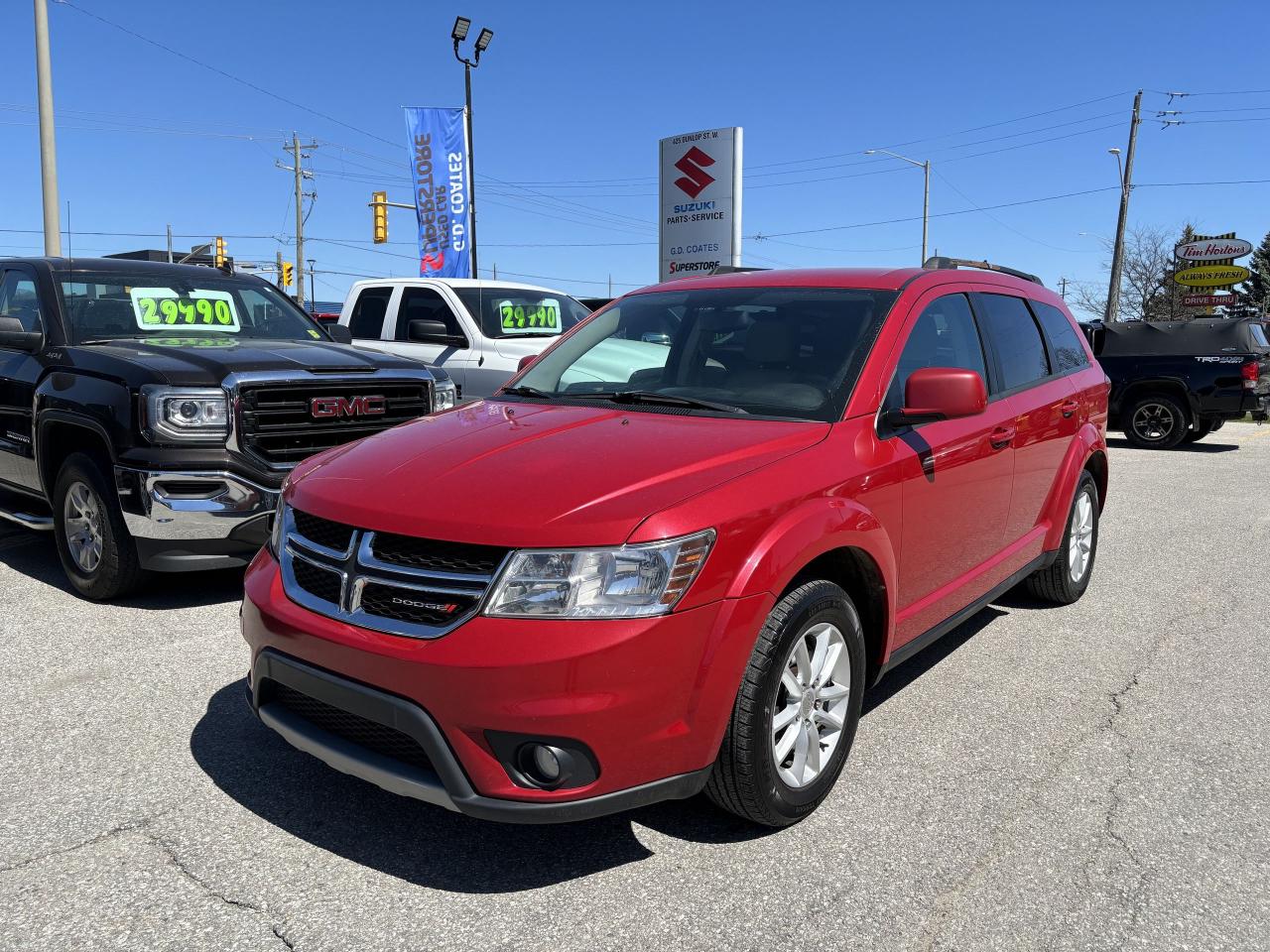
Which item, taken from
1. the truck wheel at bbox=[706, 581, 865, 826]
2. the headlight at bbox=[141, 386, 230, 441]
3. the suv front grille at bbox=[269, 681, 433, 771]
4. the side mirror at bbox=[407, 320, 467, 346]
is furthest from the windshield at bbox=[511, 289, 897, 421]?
the side mirror at bbox=[407, 320, 467, 346]

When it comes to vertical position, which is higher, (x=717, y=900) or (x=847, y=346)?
(x=847, y=346)

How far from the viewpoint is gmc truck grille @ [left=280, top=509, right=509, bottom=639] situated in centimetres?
259

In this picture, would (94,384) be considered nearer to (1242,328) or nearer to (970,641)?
(970,641)

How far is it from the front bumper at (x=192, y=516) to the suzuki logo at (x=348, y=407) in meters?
0.63

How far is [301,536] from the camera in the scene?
3047 mm

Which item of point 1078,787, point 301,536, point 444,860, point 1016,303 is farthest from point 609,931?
point 1016,303

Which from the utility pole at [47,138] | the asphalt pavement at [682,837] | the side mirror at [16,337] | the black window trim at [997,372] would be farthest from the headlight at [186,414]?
the utility pole at [47,138]

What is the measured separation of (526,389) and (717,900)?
219 centimetres

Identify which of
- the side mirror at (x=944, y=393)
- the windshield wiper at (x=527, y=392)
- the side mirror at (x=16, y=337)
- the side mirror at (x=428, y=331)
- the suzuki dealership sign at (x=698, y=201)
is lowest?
the windshield wiper at (x=527, y=392)

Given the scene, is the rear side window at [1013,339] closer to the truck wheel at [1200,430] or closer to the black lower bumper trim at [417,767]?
the black lower bumper trim at [417,767]

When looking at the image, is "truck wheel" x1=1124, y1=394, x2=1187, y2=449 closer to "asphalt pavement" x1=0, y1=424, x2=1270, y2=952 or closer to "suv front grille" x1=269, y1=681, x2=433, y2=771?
"asphalt pavement" x1=0, y1=424, x2=1270, y2=952

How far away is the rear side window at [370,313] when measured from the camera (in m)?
10.5

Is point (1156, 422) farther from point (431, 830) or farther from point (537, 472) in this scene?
point (431, 830)

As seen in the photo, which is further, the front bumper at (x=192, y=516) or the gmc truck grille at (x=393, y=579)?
the front bumper at (x=192, y=516)
